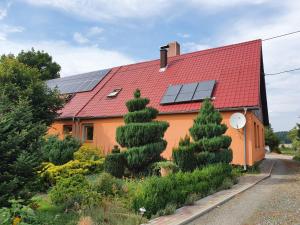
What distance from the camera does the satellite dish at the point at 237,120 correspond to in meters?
13.6

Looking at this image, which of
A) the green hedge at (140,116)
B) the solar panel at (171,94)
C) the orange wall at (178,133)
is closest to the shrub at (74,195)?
the green hedge at (140,116)

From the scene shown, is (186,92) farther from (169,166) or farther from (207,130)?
(169,166)

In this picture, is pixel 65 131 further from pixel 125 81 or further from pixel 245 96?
pixel 245 96

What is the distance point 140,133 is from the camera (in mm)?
11586

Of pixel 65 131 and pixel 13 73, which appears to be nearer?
pixel 13 73

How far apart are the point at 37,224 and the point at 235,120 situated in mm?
10636

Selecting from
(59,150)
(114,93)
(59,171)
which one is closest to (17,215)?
(59,171)

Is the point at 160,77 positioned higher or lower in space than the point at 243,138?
higher

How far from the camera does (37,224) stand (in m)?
4.85

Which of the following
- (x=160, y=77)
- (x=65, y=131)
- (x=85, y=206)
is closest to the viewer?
(x=85, y=206)

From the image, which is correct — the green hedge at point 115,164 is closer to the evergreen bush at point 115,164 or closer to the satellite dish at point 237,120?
the evergreen bush at point 115,164

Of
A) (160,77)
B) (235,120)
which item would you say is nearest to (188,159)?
(235,120)

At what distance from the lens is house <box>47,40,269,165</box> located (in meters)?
14.6

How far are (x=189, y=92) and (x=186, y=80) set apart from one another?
167 cm
